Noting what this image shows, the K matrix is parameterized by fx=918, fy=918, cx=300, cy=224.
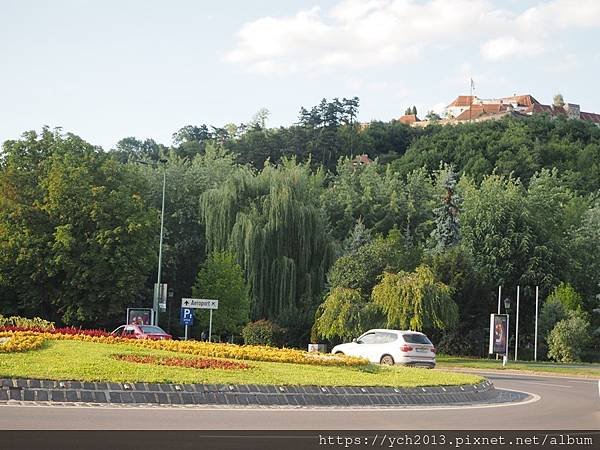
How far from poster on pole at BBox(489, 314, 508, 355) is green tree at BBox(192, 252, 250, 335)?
14.5 meters

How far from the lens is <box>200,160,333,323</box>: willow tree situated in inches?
2226

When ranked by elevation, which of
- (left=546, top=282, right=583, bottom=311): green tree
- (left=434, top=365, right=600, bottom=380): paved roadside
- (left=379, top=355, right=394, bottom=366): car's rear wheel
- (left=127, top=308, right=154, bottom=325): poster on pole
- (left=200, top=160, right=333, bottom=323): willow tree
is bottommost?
(left=434, top=365, right=600, bottom=380): paved roadside

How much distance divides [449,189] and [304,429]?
6151 cm

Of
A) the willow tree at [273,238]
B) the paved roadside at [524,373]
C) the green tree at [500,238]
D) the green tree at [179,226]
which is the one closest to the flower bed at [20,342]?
the paved roadside at [524,373]

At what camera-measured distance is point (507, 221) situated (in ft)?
228

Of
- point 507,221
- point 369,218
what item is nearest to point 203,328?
point 507,221

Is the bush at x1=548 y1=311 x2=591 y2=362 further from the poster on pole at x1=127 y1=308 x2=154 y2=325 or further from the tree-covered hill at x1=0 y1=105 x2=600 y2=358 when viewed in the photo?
the poster on pole at x1=127 y1=308 x2=154 y2=325

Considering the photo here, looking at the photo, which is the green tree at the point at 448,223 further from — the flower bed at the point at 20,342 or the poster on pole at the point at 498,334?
the flower bed at the point at 20,342

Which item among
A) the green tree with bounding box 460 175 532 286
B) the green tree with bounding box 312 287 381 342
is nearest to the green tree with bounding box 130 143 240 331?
the green tree with bounding box 312 287 381 342

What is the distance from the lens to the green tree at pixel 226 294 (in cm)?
5320

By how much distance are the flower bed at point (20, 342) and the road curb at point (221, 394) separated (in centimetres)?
408

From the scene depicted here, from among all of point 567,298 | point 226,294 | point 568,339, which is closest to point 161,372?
point 226,294
